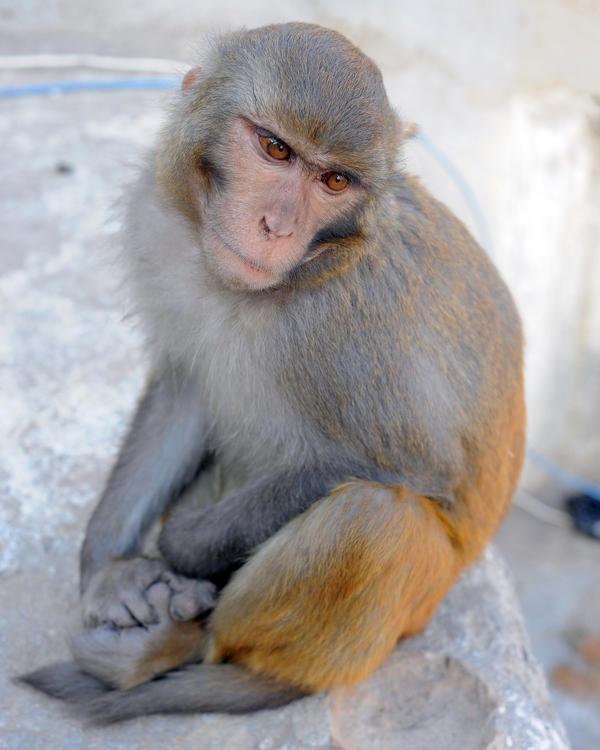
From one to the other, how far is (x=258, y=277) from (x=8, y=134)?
3.98m

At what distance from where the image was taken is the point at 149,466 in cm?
318

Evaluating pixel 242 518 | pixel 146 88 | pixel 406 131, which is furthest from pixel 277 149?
pixel 146 88

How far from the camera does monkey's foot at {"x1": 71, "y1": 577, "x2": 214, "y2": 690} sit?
9.17ft

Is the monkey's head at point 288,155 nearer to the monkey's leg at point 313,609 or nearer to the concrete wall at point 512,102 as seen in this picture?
the monkey's leg at point 313,609

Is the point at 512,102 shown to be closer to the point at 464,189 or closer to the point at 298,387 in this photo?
the point at 464,189

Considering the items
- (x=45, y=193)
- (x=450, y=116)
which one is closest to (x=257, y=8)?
(x=450, y=116)

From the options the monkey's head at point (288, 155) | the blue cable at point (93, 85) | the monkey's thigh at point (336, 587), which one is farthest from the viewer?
the blue cable at point (93, 85)

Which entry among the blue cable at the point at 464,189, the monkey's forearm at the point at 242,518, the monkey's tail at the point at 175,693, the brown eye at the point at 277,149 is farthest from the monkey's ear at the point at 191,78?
the blue cable at the point at 464,189

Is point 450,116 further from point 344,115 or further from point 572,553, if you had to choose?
point 344,115

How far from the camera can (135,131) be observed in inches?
236

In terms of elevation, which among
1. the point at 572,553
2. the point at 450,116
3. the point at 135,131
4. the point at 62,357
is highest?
the point at 450,116

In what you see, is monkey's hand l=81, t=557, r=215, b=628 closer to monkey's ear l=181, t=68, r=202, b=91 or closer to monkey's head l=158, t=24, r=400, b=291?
monkey's head l=158, t=24, r=400, b=291

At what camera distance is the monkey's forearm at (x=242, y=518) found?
8.89 ft

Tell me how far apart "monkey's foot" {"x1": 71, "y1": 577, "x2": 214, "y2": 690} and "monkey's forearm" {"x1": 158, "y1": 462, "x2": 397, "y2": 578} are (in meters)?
0.10
